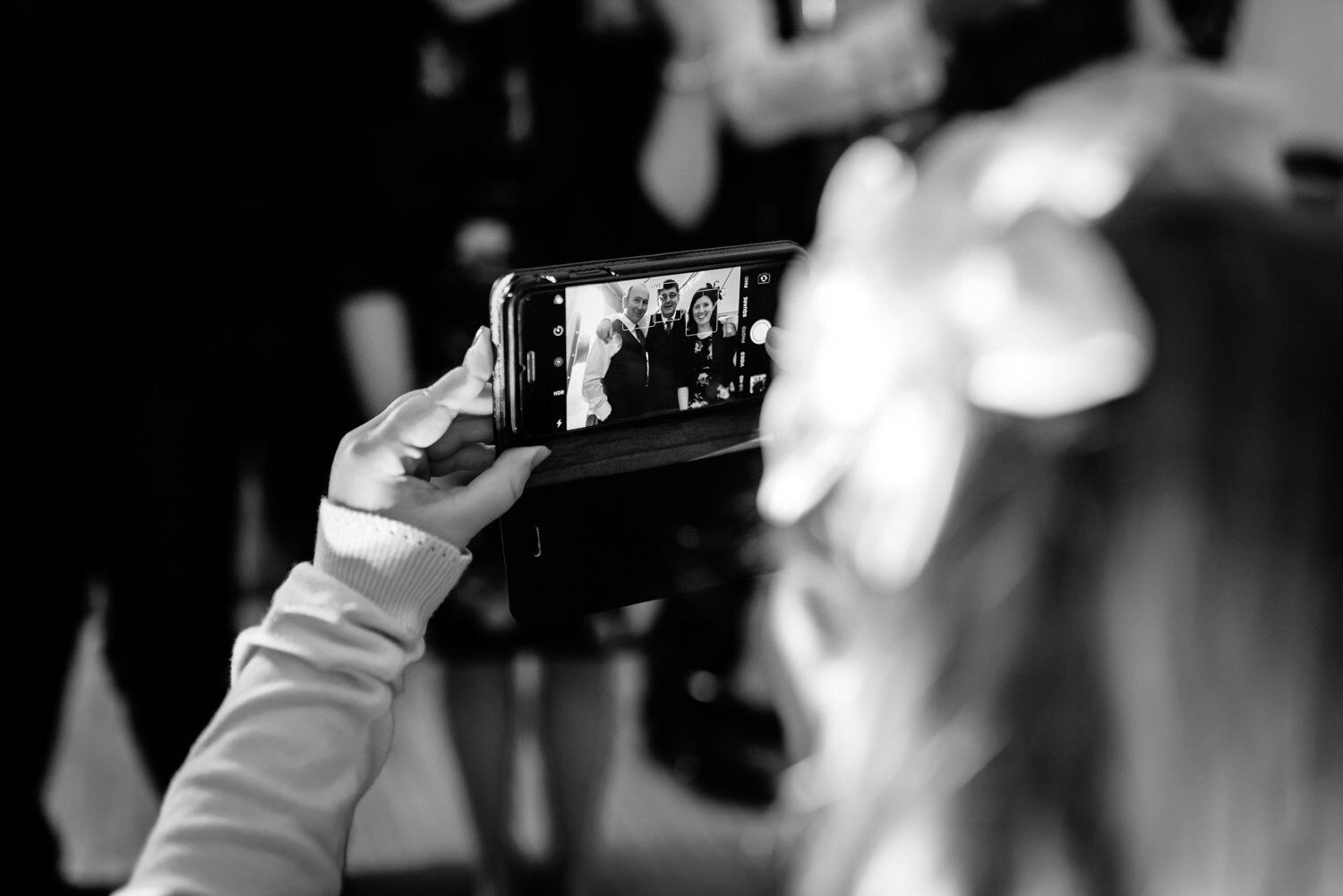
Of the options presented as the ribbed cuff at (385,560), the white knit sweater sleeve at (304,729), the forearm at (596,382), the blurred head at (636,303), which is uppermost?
the blurred head at (636,303)

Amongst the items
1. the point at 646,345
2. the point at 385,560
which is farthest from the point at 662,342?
the point at 385,560

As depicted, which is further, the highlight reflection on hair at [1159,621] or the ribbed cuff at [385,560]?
the ribbed cuff at [385,560]

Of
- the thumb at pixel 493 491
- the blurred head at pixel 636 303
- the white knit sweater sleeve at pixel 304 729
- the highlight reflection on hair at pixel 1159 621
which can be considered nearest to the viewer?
Answer: the highlight reflection on hair at pixel 1159 621

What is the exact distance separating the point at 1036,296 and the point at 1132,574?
0.07 meters

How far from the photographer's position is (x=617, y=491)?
673 mm

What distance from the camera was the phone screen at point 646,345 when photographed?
67cm

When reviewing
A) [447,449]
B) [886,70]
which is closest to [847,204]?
[447,449]

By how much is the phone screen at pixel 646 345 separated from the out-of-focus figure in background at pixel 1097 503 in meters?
0.39

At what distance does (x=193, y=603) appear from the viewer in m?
1.18

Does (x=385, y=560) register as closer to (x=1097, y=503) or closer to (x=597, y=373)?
(x=597, y=373)

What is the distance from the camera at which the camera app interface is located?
0.68m

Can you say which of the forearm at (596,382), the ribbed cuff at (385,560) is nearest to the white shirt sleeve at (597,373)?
the forearm at (596,382)

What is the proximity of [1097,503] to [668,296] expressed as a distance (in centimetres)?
44

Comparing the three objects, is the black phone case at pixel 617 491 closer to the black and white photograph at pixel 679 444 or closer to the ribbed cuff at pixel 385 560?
the black and white photograph at pixel 679 444
